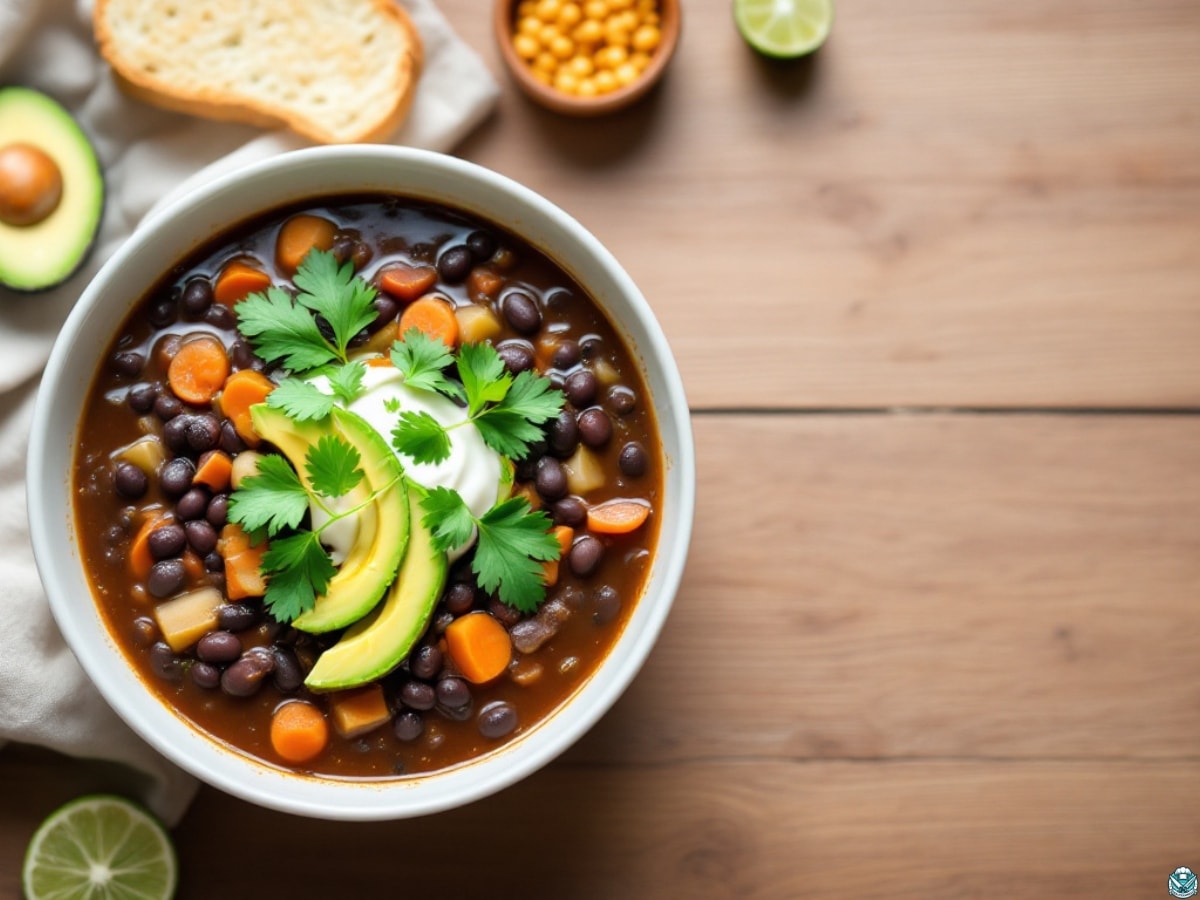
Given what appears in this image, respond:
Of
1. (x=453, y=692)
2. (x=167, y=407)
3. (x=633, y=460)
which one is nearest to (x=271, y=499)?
(x=167, y=407)

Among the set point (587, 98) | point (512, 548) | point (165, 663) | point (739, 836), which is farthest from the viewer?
point (739, 836)

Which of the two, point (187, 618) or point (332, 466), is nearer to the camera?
point (332, 466)

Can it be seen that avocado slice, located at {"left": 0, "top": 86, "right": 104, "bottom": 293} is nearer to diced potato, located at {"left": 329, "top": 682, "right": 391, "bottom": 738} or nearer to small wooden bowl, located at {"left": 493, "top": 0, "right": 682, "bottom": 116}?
small wooden bowl, located at {"left": 493, "top": 0, "right": 682, "bottom": 116}

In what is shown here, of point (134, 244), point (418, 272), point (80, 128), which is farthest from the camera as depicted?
point (80, 128)

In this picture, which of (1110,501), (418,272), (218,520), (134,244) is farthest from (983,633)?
(134,244)

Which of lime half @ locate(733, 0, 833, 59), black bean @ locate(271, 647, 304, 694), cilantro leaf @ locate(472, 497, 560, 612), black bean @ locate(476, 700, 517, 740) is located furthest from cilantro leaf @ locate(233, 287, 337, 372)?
lime half @ locate(733, 0, 833, 59)

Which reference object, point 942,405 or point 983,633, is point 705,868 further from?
point 942,405

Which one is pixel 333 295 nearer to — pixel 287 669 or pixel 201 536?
pixel 201 536

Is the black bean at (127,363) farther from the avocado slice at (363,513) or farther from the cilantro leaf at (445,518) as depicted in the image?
the cilantro leaf at (445,518)
